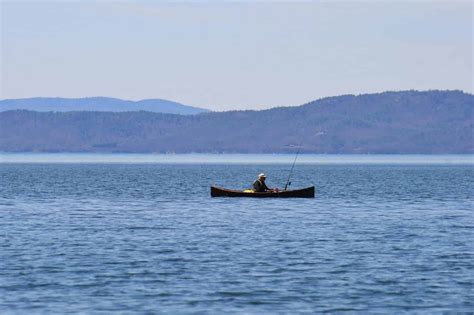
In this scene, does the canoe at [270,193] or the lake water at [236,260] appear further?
the canoe at [270,193]

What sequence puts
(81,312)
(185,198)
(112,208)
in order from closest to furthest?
(81,312), (112,208), (185,198)

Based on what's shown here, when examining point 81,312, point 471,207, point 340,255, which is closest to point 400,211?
point 471,207

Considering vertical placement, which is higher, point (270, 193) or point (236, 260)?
point (270, 193)

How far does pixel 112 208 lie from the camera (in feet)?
217

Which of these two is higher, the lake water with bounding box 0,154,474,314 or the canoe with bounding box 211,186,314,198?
the canoe with bounding box 211,186,314,198

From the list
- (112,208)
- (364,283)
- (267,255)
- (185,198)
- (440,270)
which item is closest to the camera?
(364,283)

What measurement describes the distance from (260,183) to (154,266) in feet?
116

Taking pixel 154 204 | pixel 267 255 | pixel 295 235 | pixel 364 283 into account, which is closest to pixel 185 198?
pixel 154 204

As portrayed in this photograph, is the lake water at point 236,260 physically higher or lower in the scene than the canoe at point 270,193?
lower

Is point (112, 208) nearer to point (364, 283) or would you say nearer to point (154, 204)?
point (154, 204)

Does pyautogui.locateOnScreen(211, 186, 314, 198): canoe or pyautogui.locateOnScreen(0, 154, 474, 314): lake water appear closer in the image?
pyautogui.locateOnScreen(0, 154, 474, 314): lake water

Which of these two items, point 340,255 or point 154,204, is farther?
point 154,204

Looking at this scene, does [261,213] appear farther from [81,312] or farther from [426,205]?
[81,312]

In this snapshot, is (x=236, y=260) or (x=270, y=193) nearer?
(x=236, y=260)
